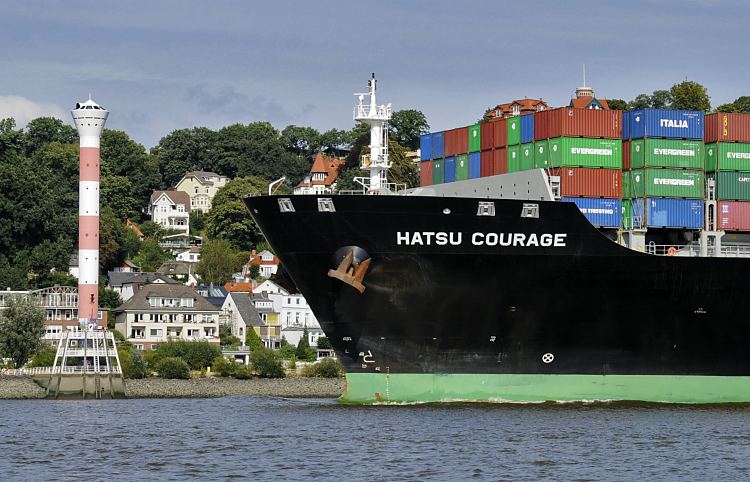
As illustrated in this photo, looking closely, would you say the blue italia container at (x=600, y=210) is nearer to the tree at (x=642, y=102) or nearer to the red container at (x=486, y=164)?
the red container at (x=486, y=164)

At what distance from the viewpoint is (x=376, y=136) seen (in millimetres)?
59281

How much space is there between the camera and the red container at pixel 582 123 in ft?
190

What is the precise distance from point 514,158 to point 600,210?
5209 millimetres

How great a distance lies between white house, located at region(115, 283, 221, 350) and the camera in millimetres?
114438

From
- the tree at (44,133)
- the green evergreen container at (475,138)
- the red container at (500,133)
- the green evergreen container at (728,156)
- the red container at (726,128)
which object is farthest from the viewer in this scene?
the tree at (44,133)

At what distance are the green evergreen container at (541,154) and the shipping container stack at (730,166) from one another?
681 cm

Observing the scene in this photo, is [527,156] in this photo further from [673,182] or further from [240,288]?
[240,288]

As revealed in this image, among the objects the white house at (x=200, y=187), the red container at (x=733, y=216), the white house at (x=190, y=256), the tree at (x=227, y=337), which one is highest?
the white house at (x=200, y=187)

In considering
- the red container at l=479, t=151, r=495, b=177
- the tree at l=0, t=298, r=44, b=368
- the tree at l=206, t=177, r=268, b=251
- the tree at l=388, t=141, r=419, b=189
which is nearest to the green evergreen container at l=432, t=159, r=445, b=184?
the red container at l=479, t=151, r=495, b=177

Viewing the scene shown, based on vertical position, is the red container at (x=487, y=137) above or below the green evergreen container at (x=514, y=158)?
above

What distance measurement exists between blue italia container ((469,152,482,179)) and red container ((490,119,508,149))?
1.18 m

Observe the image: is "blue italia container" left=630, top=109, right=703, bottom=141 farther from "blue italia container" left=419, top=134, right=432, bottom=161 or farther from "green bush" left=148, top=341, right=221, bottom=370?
"green bush" left=148, top=341, right=221, bottom=370

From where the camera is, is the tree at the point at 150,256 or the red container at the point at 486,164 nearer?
the red container at the point at 486,164

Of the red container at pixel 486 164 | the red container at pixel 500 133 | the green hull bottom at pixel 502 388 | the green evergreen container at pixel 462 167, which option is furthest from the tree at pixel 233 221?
the green hull bottom at pixel 502 388
